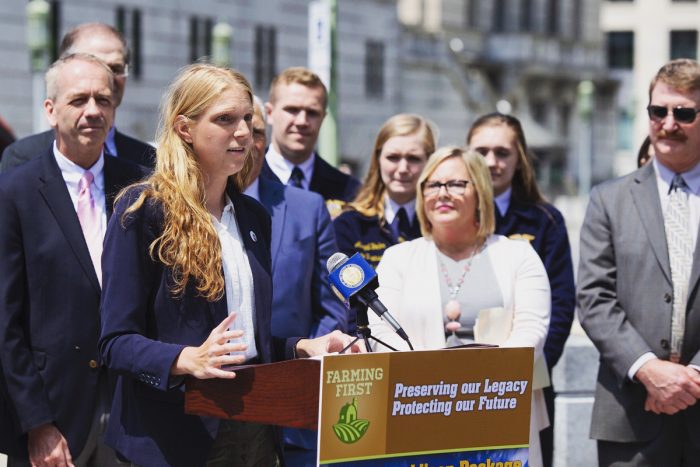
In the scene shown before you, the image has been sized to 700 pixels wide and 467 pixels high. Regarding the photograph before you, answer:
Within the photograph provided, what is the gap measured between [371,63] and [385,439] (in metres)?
40.6

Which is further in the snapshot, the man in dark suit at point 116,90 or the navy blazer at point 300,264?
the man in dark suit at point 116,90

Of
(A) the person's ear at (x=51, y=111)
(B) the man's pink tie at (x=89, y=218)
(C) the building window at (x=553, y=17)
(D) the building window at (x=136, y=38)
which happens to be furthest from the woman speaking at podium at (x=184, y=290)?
(C) the building window at (x=553, y=17)

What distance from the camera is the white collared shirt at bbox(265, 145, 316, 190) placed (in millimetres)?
7234

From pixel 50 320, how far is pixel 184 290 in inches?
35.9

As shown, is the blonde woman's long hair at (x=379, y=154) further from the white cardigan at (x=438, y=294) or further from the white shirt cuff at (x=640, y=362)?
the white shirt cuff at (x=640, y=362)

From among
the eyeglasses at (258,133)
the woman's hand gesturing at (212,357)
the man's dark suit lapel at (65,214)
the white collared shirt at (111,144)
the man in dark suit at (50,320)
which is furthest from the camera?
the white collared shirt at (111,144)

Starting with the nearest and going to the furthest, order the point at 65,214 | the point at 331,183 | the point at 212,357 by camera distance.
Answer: the point at 212,357 → the point at 65,214 → the point at 331,183

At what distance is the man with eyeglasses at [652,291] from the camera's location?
550 cm

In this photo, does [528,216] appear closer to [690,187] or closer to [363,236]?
[363,236]

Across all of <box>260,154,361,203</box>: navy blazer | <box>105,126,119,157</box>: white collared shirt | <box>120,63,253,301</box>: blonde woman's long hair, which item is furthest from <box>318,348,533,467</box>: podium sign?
<box>260,154,361,203</box>: navy blazer

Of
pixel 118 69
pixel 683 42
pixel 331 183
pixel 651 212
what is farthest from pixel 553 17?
pixel 651 212

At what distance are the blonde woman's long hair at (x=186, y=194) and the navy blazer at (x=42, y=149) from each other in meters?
1.22

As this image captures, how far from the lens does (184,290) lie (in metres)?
4.13

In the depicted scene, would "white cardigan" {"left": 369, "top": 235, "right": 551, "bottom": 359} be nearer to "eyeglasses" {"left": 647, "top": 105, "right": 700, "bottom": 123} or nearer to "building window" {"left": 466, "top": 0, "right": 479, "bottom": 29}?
"eyeglasses" {"left": 647, "top": 105, "right": 700, "bottom": 123}
